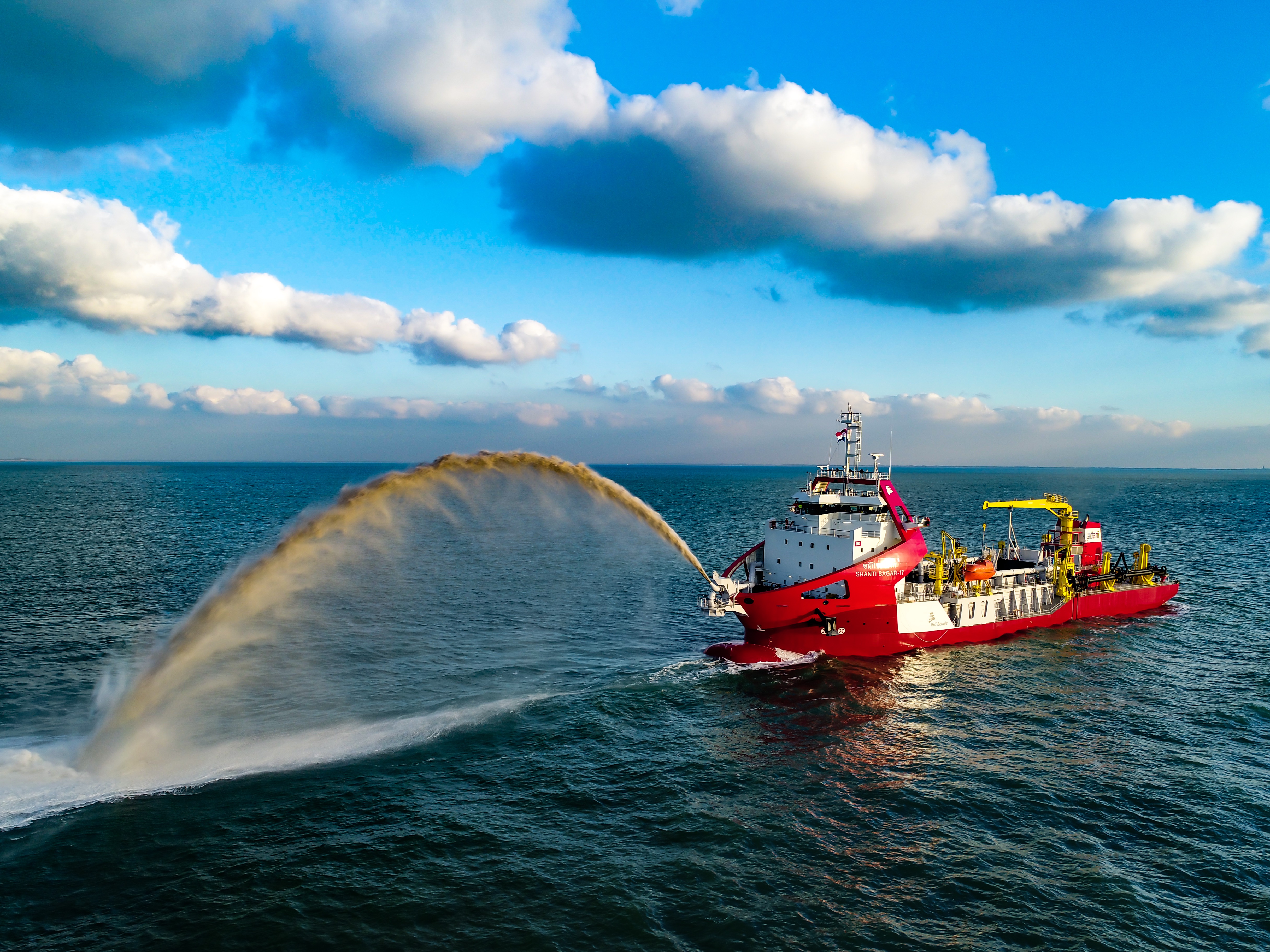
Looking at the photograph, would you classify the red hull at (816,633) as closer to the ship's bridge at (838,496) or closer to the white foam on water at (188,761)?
the ship's bridge at (838,496)

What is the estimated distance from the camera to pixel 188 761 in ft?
100

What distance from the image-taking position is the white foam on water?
27219mm

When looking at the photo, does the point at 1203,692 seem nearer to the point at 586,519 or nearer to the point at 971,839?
the point at 971,839

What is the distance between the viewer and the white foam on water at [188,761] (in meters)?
27.2

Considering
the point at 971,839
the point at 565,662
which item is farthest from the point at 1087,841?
the point at 565,662

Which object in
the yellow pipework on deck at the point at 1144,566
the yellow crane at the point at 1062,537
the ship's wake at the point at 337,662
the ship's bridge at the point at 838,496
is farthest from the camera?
the yellow pipework on deck at the point at 1144,566

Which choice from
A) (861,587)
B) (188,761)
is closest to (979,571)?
(861,587)

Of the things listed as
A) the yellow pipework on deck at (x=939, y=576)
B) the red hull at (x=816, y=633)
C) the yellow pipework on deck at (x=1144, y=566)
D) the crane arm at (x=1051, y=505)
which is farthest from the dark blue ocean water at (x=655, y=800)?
the crane arm at (x=1051, y=505)

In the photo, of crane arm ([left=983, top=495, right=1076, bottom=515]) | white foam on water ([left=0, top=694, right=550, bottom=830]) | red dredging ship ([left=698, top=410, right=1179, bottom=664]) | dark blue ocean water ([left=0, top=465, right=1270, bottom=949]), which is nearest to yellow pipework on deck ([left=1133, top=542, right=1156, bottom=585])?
crane arm ([left=983, top=495, right=1076, bottom=515])

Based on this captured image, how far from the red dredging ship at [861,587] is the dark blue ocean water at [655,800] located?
2570 mm

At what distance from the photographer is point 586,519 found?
153 metres

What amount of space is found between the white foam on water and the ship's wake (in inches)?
3.1

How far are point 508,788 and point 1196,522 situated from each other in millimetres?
173595

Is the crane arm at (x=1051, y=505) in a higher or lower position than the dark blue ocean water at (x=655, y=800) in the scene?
higher
